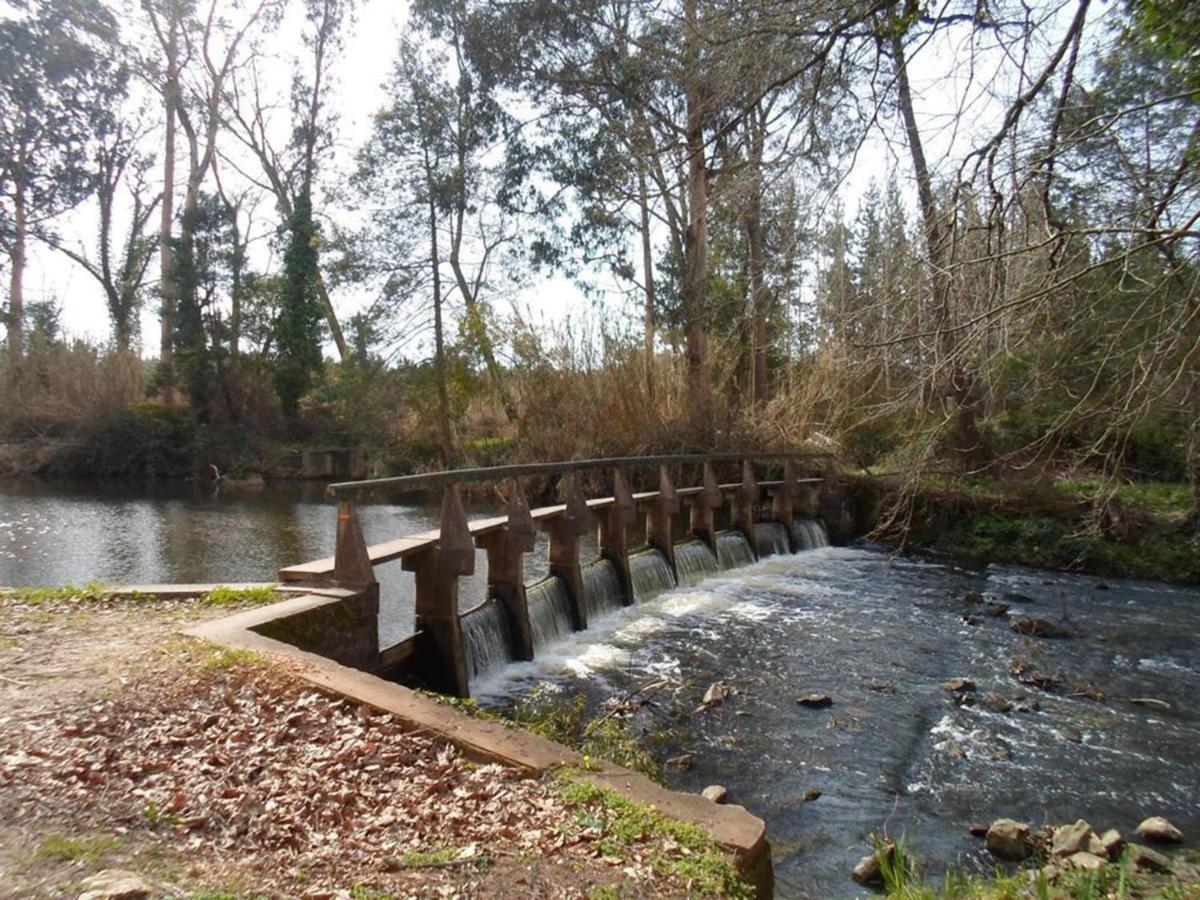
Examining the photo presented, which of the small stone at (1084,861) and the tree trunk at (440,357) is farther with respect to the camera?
the tree trunk at (440,357)

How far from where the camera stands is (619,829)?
2973mm

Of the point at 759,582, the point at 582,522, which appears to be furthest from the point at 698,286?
the point at 582,522

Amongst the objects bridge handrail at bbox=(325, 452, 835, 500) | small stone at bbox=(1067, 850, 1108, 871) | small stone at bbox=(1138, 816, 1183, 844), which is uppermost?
bridge handrail at bbox=(325, 452, 835, 500)

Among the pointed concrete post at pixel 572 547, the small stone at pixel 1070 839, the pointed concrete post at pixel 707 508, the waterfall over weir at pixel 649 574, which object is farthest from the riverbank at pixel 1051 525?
the small stone at pixel 1070 839

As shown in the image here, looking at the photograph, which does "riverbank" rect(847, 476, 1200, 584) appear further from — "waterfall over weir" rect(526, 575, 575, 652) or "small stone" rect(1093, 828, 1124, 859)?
"small stone" rect(1093, 828, 1124, 859)

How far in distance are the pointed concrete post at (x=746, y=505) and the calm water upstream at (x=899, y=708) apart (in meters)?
2.61

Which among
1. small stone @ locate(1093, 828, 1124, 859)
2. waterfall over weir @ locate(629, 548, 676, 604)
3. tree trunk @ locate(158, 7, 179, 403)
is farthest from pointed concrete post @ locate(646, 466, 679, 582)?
tree trunk @ locate(158, 7, 179, 403)

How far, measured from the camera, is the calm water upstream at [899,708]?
16.8 ft

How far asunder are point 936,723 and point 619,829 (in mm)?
4614

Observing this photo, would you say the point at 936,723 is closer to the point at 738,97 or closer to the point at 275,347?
the point at 738,97

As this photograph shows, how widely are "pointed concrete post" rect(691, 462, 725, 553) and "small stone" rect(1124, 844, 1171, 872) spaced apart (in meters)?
9.27

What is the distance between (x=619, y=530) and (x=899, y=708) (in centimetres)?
473

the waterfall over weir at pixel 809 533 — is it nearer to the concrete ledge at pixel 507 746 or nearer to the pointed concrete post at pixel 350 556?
the pointed concrete post at pixel 350 556

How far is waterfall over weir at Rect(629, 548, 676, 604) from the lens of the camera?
1119 cm
